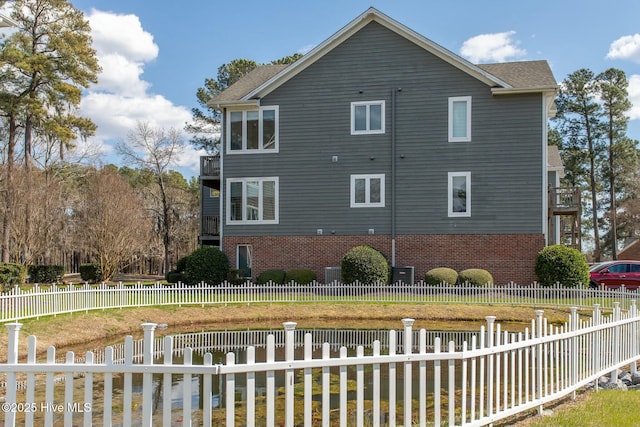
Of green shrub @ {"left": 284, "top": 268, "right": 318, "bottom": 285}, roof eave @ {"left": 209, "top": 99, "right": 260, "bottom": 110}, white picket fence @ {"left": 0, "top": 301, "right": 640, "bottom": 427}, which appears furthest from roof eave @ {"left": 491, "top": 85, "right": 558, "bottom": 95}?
white picket fence @ {"left": 0, "top": 301, "right": 640, "bottom": 427}

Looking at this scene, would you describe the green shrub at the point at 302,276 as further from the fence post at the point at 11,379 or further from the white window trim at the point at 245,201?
the fence post at the point at 11,379

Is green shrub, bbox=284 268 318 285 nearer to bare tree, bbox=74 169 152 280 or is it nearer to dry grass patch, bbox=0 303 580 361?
dry grass patch, bbox=0 303 580 361

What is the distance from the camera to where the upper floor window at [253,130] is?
27.8m

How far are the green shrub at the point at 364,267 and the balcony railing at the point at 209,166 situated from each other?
29.2ft

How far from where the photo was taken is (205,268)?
83.7 feet

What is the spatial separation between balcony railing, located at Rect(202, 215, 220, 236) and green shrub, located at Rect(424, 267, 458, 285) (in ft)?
38.6

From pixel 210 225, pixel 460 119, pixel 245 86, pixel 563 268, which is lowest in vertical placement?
pixel 563 268

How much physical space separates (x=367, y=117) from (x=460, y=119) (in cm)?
408

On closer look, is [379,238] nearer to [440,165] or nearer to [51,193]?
[440,165]

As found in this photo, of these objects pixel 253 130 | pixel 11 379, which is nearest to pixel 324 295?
pixel 253 130

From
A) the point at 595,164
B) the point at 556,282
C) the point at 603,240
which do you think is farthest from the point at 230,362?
the point at 603,240

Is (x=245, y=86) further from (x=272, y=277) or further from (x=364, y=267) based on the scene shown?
(x=364, y=267)

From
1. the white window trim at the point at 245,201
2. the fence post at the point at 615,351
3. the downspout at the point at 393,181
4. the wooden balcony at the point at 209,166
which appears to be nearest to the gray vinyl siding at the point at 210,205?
the wooden balcony at the point at 209,166

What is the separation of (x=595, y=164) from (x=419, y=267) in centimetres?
3419
